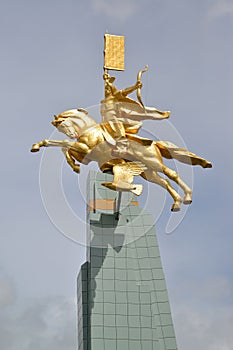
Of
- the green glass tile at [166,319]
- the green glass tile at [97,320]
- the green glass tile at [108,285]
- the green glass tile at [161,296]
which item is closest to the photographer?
the green glass tile at [97,320]

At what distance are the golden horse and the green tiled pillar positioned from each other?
1.48 ft

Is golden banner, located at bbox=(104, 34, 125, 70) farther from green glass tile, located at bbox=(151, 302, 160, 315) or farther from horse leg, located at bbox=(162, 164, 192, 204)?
green glass tile, located at bbox=(151, 302, 160, 315)

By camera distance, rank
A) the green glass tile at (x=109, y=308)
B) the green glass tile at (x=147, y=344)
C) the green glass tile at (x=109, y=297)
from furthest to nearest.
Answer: the green glass tile at (x=109, y=297), the green glass tile at (x=109, y=308), the green glass tile at (x=147, y=344)

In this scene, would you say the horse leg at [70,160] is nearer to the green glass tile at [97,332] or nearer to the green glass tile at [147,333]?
the green glass tile at [97,332]

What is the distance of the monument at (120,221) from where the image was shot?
34.7 feet

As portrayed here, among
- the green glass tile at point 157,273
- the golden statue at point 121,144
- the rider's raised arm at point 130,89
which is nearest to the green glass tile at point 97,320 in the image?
the green glass tile at point 157,273

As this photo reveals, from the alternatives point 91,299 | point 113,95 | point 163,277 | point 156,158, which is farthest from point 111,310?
point 113,95

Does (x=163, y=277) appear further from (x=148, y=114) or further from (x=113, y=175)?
(x=148, y=114)

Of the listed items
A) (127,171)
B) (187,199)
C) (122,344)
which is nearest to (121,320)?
(122,344)

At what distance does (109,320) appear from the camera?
1051cm

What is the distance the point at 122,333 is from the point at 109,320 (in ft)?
0.91

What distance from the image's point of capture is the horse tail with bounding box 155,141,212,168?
11820 mm

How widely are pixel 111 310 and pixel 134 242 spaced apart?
1.34m

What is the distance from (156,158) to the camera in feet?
38.3
